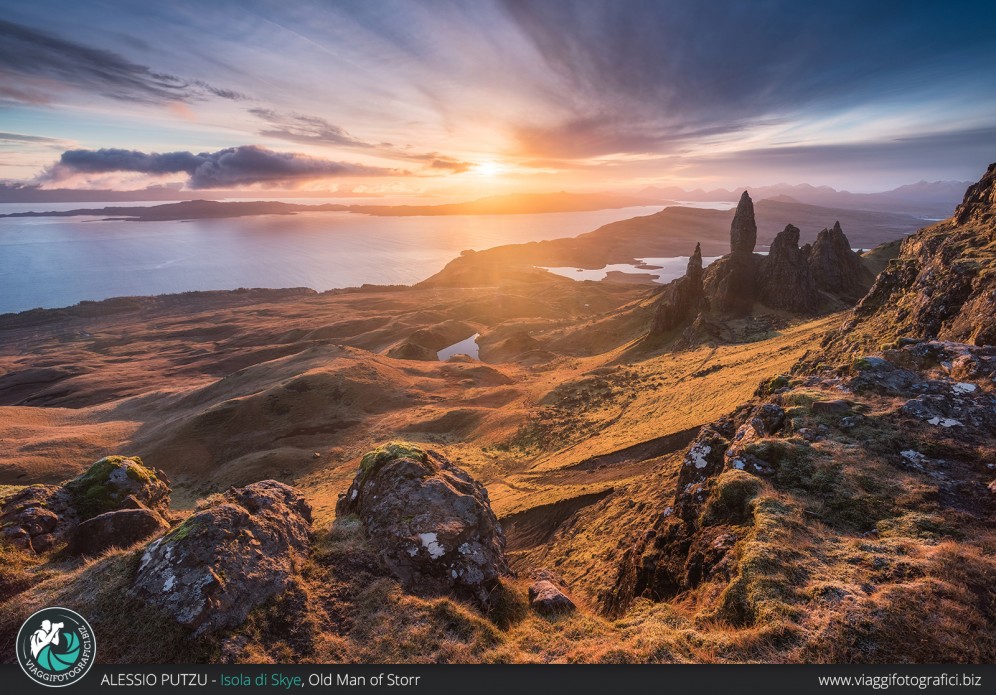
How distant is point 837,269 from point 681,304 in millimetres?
32248

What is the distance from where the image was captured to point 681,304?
A: 216ft

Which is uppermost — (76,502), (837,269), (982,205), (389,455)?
(982,205)

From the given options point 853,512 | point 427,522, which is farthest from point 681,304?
point 427,522

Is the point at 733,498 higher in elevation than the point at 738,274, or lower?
lower

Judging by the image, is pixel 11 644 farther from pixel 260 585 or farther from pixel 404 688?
pixel 404 688

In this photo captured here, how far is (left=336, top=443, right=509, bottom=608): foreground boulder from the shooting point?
485 inches

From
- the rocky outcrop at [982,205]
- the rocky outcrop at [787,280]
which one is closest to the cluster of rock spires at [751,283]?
the rocky outcrop at [787,280]

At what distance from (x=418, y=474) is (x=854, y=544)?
42.3ft

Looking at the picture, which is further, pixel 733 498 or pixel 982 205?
pixel 982 205

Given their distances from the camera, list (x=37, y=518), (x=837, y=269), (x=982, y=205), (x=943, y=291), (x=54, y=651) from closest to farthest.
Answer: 1. (x=54, y=651)
2. (x=37, y=518)
3. (x=943, y=291)
4. (x=982, y=205)
5. (x=837, y=269)

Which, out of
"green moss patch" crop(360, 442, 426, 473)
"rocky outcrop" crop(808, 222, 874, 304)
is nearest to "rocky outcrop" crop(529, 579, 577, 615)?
"green moss patch" crop(360, 442, 426, 473)
